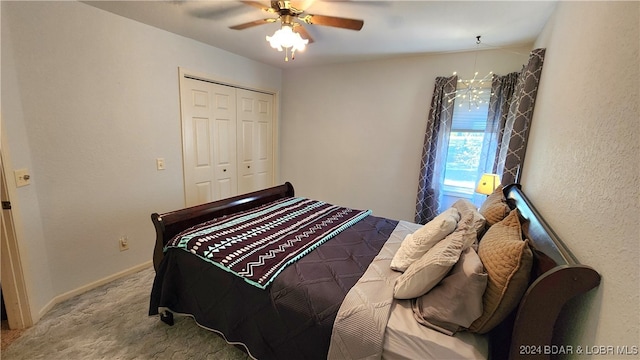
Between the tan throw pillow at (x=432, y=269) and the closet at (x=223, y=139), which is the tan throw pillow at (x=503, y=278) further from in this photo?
the closet at (x=223, y=139)

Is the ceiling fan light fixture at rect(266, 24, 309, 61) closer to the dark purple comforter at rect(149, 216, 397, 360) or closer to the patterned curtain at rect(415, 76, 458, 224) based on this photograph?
the dark purple comforter at rect(149, 216, 397, 360)

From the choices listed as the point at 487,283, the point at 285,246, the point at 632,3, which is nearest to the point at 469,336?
the point at 487,283

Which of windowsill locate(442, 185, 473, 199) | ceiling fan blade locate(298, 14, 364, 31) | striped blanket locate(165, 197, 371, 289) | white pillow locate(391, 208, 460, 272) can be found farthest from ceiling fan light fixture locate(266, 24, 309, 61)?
windowsill locate(442, 185, 473, 199)

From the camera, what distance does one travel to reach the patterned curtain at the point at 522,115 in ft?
6.77

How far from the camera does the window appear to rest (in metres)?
2.96

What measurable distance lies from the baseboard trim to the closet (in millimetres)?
807

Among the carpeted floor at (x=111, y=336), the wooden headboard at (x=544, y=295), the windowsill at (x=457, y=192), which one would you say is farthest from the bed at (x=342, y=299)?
the windowsill at (x=457, y=192)

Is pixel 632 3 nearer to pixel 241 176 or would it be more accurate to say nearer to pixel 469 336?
pixel 469 336

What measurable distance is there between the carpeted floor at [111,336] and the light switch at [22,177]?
1003 mm

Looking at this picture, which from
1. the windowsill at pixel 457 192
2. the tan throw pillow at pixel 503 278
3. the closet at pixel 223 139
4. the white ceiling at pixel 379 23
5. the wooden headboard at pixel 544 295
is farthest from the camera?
the windowsill at pixel 457 192

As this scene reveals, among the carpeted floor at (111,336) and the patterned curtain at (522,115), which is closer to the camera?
the carpeted floor at (111,336)

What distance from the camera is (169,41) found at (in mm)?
2637

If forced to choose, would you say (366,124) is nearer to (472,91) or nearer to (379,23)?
(472,91)

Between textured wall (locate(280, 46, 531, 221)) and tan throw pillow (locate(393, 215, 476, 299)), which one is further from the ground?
textured wall (locate(280, 46, 531, 221))
